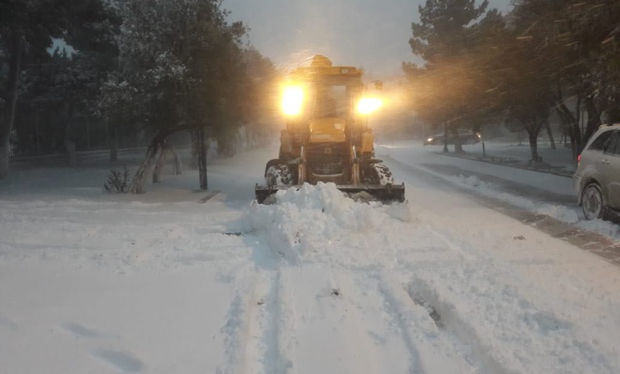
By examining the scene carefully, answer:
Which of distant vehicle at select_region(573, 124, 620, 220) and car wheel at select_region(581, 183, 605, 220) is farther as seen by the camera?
car wheel at select_region(581, 183, 605, 220)

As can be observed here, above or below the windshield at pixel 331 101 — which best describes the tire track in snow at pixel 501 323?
below

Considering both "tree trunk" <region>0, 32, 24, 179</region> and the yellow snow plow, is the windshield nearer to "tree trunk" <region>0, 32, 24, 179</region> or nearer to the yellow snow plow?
the yellow snow plow

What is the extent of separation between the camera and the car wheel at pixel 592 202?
27.6 ft

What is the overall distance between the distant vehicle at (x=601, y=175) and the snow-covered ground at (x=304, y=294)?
1497 millimetres

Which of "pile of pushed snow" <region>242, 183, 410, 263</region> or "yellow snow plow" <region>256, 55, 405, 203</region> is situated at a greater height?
"yellow snow plow" <region>256, 55, 405, 203</region>

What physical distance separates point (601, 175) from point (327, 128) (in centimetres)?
Answer: 558

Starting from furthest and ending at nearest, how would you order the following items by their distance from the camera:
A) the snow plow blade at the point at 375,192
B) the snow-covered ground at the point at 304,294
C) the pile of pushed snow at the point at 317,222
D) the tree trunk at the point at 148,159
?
the tree trunk at the point at 148,159, the snow plow blade at the point at 375,192, the pile of pushed snow at the point at 317,222, the snow-covered ground at the point at 304,294

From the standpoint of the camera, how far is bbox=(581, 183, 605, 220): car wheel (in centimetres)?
841

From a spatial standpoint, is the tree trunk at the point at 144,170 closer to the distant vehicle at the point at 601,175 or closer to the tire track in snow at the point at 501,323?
the tire track in snow at the point at 501,323

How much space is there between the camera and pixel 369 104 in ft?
33.0

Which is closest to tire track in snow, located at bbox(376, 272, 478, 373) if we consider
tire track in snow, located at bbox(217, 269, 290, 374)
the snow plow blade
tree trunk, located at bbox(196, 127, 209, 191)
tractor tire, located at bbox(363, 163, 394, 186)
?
tire track in snow, located at bbox(217, 269, 290, 374)

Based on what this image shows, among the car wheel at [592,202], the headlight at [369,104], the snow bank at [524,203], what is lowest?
the snow bank at [524,203]

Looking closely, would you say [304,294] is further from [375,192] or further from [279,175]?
[279,175]

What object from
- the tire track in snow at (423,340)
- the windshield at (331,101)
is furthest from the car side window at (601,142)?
the tire track in snow at (423,340)
